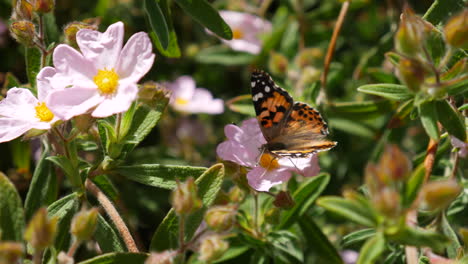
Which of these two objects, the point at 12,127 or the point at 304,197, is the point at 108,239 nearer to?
the point at 12,127

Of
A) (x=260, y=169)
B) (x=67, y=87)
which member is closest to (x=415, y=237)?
(x=260, y=169)

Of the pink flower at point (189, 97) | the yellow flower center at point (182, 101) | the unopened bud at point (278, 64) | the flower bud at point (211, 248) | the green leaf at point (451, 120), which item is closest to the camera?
the flower bud at point (211, 248)

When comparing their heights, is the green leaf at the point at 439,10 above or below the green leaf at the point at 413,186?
above

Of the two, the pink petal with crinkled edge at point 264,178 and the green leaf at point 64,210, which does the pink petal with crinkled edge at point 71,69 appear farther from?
the pink petal with crinkled edge at point 264,178

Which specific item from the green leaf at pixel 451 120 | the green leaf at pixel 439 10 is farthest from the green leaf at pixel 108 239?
the green leaf at pixel 439 10

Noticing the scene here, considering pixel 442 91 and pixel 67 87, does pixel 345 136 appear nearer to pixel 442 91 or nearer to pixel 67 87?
pixel 442 91

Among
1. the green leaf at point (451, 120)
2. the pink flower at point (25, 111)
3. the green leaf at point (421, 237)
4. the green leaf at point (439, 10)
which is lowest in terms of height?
the pink flower at point (25, 111)
